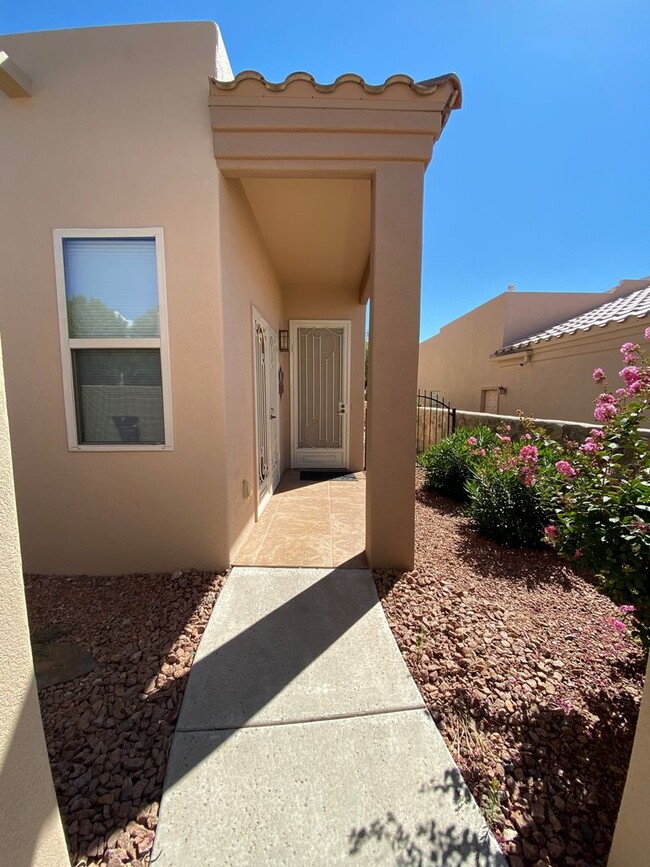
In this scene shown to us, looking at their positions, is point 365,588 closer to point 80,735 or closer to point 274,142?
point 80,735

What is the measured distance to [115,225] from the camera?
8.80 ft

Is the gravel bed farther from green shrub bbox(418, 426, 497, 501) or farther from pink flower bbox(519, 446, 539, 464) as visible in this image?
green shrub bbox(418, 426, 497, 501)

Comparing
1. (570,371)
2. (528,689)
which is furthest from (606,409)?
(570,371)

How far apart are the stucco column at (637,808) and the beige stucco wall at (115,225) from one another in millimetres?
2580

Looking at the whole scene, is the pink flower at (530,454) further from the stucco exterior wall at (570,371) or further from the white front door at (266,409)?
the stucco exterior wall at (570,371)

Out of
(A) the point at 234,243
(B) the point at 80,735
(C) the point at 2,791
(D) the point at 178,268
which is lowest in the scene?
(B) the point at 80,735

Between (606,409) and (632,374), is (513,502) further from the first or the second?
(632,374)

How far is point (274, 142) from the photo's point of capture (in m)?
2.65

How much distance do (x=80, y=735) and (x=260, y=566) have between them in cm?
152

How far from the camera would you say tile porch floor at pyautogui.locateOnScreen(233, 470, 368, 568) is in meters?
3.14

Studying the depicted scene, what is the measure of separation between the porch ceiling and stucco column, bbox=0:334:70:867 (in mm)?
3233

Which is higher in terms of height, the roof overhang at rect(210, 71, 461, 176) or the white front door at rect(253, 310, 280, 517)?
the roof overhang at rect(210, 71, 461, 176)

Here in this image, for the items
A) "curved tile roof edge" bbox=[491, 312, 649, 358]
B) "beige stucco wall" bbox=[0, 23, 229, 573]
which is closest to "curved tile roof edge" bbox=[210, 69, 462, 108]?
"beige stucco wall" bbox=[0, 23, 229, 573]

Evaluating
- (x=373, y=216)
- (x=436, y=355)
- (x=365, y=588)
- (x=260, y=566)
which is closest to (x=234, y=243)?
(x=373, y=216)
